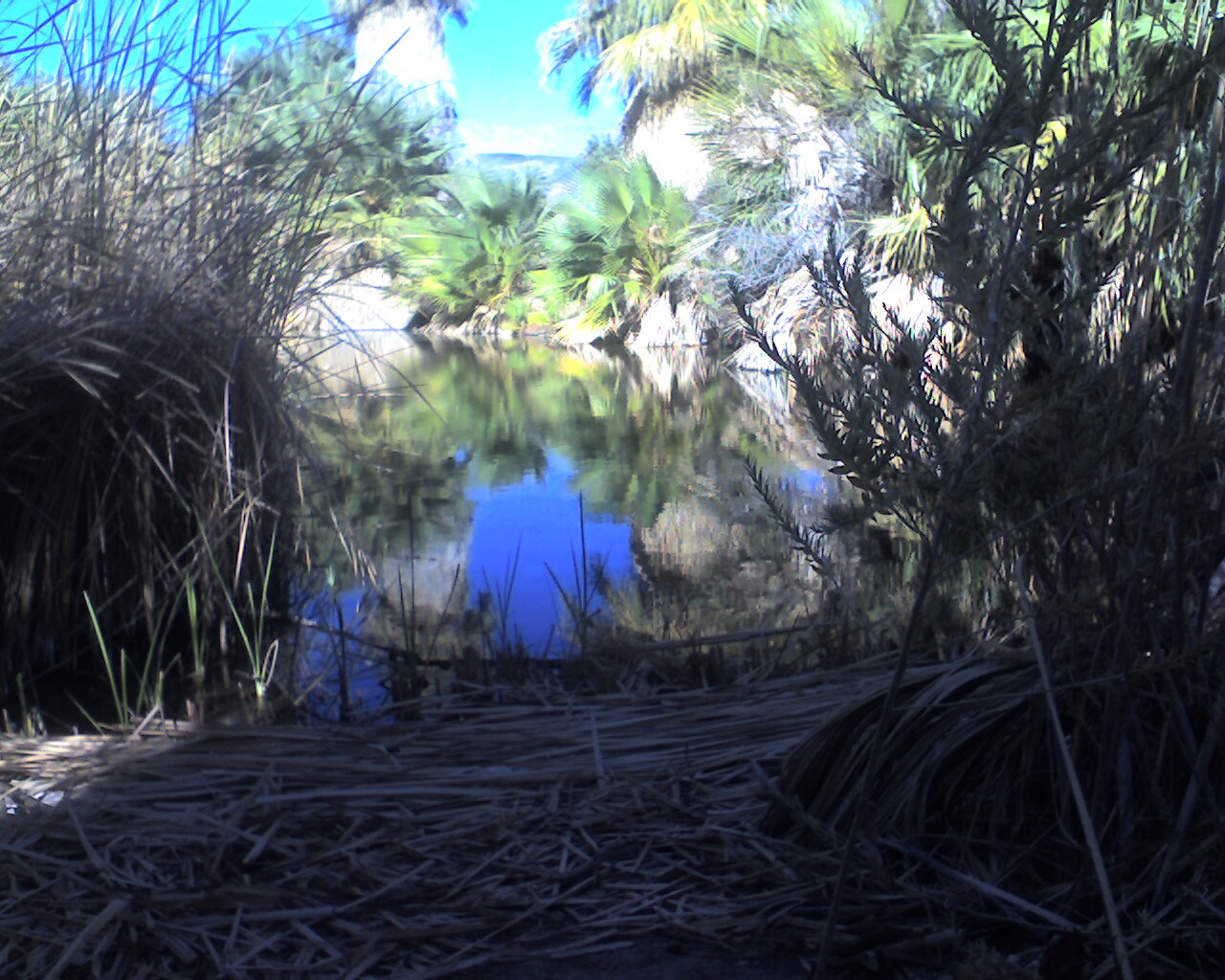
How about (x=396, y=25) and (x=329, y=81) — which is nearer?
(x=329, y=81)

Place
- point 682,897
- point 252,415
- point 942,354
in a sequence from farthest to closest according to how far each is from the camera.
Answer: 1. point 252,415
2. point 682,897
3. point 942,354

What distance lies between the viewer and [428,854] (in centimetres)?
153

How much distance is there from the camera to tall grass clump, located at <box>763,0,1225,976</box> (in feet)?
3.67

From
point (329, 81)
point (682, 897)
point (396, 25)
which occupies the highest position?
point (396, 25)

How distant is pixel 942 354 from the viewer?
4.22ft

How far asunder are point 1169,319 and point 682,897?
0.93m

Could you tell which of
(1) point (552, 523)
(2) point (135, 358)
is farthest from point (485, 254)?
(2) point (135, 358)

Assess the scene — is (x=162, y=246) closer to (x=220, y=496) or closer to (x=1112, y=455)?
(x=220, y=496)

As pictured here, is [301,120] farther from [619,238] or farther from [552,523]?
[619,238]

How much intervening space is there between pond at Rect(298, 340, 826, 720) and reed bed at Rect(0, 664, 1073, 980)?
639 millimetres

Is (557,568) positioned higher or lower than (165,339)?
lower

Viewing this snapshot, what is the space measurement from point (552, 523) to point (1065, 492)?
113 inches

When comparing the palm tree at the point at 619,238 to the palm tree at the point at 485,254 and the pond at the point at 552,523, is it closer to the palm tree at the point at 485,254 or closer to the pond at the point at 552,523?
the palm tree at the point at 485,254

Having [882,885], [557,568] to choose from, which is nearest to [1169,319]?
[882,885]
